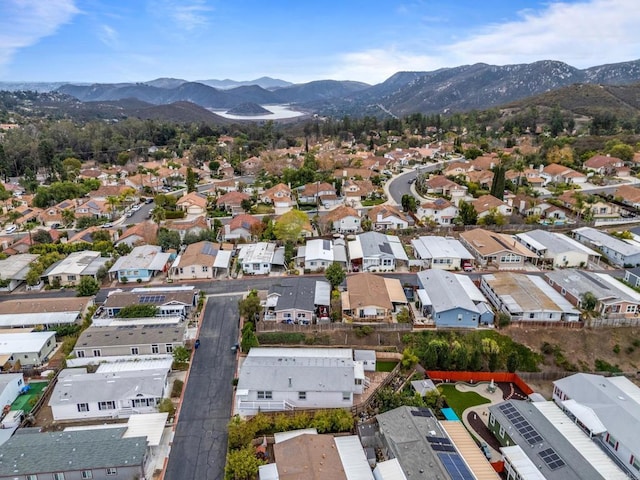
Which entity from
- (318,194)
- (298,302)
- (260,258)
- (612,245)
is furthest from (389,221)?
(298,302)

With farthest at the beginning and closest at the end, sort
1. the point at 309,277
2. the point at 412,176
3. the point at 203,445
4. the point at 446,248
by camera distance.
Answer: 1. the point at 412,176
2. the point at 446,248
3. the point at 309,277
4. the point at 203,445

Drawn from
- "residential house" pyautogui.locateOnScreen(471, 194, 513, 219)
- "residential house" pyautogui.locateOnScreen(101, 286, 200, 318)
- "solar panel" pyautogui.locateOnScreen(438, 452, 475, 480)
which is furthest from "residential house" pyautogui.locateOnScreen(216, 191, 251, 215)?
"solar panel" pyautogui.locateOnScreen(438, 452, 475, 480)

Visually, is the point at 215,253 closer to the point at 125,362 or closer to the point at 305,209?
the point at 125,362

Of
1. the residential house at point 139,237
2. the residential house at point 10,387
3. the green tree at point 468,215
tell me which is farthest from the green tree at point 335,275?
the green tree at point 468,215

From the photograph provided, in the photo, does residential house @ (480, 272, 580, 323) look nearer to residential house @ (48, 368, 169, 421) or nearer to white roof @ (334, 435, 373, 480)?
white roof @ (334, 435, 373, 480)

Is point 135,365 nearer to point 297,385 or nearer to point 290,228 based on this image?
point 297,385

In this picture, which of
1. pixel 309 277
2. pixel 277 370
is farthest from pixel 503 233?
pixel 277 370
